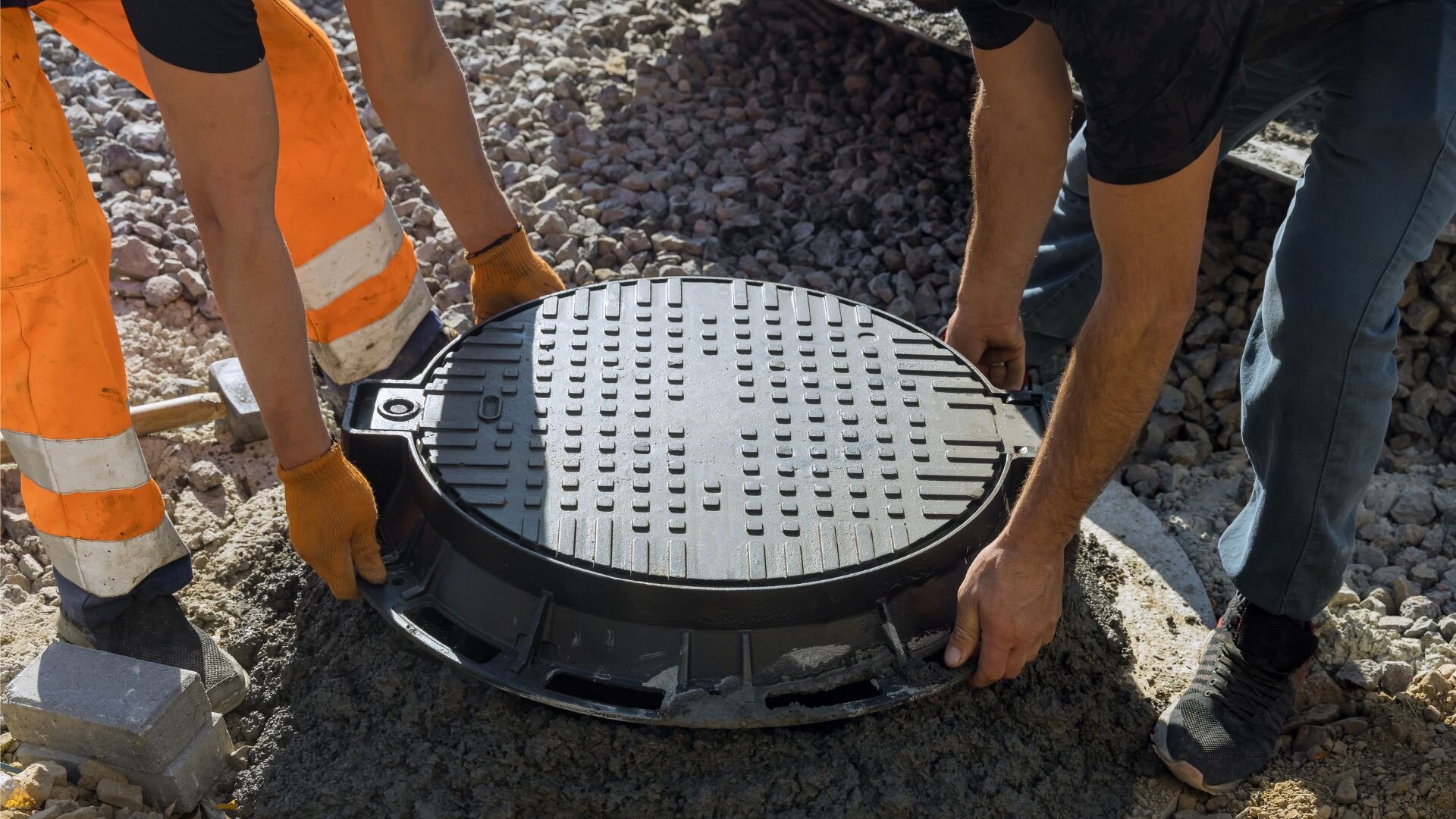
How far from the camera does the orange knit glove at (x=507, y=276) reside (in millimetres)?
2844

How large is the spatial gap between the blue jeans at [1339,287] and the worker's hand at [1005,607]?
0.54 metres

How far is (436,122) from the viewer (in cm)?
275

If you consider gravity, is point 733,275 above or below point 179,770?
below

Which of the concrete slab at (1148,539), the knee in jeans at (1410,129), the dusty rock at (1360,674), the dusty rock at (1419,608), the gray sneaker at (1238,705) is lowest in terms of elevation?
the dusty rock at (1419,608)

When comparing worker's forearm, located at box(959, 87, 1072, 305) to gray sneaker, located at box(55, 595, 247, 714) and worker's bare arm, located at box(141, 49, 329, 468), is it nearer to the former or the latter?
worker's bare arm, located at box(141, 49, 329, 468)

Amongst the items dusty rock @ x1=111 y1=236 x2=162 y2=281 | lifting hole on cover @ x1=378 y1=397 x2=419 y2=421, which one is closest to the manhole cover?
lifting hole on cover @ x1=378 y1=397 x2=419 y2=421

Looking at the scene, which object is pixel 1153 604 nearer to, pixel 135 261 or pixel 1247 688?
pixel 1247 688

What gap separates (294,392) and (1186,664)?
6.20ft

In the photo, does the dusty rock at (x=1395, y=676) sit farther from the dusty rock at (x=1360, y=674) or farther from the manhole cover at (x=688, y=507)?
the manhole cover at (x=688, y=507)

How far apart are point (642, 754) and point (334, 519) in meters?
0.69

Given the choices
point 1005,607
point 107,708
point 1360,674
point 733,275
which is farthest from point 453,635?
point 733,275

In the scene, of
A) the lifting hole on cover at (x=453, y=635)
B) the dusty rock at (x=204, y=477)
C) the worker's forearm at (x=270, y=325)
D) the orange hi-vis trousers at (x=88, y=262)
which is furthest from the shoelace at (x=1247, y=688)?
the dusty rock at (x=204, y=477)

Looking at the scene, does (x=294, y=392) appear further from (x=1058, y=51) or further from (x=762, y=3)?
(x=762, y=3)

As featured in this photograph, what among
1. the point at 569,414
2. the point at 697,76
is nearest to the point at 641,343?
the point at 569,414
